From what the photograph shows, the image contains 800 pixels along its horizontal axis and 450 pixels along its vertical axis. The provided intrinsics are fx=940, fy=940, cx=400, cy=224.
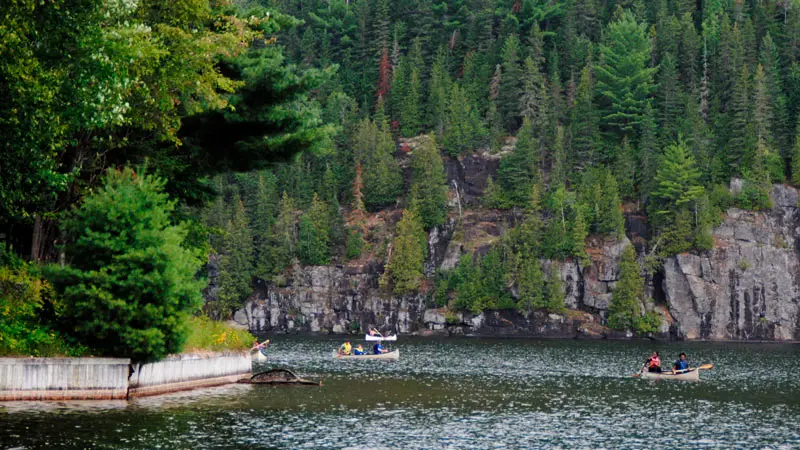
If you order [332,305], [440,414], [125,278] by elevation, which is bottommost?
[440,414]

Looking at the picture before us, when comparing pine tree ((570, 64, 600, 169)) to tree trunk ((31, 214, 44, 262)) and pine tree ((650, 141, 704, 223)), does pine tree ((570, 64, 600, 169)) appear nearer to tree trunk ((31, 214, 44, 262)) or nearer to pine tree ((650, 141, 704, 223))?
pine tree ((650, 141, 704, 223))

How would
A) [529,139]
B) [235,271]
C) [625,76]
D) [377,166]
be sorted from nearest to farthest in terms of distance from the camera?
1. [235,271]
2. [529,139]
3. [377,166]
4. [625,76]

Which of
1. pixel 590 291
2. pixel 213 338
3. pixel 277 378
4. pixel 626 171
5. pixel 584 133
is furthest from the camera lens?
pixel 584 133

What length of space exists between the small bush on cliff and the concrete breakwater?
0.91 meters

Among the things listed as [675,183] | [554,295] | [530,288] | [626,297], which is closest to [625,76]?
[675,183]

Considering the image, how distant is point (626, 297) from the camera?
442 ft

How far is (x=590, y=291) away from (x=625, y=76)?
146 ft

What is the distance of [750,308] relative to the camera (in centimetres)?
13325

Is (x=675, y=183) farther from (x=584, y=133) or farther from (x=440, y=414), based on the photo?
(x=440, y=414)

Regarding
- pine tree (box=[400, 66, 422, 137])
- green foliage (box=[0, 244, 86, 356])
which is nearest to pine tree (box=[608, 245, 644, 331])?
pine tree (box=[400, 66, 422, 137])

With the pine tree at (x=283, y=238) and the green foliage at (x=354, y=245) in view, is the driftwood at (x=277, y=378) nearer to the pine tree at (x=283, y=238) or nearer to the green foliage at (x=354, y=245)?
the green foliage at (x=354, y=245)

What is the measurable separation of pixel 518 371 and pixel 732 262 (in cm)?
7775

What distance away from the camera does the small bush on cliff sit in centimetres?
3650

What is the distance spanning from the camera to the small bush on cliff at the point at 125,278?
3650cm
